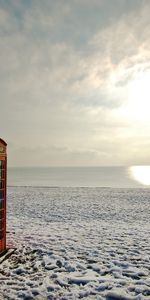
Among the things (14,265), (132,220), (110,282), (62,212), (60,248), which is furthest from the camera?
(62,212)

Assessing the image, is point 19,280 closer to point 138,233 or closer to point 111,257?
point 111,257

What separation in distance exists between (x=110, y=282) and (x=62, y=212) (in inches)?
496

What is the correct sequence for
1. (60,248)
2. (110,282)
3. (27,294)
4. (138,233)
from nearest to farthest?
(27,294) < (110,282) < (60,248) < (138,233)

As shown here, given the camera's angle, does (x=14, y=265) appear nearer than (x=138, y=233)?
Yes

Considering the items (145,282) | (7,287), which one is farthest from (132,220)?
(7,287)

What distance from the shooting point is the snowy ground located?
714 centimetres

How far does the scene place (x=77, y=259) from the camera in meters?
9.71

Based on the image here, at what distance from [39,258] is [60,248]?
1.33 meters

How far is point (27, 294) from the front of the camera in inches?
270

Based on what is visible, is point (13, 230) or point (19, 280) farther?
point (13, 230)

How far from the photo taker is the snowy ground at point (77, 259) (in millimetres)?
7145

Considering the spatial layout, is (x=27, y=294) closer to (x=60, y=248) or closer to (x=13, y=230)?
(x=60, y=248)

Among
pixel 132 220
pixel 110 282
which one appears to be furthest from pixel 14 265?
pixel 132 220

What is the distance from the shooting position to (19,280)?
7.80 meters
